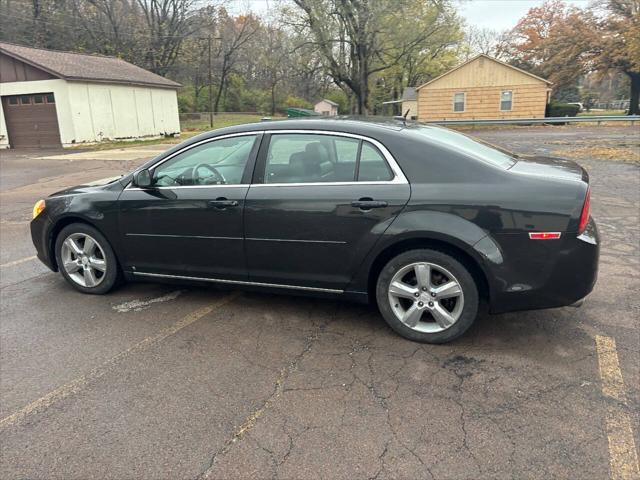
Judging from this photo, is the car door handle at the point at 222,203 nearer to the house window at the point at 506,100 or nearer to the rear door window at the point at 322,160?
the rear door window at the point at 322,160

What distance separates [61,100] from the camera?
23531 mm

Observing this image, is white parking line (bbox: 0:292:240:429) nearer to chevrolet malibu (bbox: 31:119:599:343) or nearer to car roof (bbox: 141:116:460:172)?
chevrolet malibu (bbox: 31:119:599:343)

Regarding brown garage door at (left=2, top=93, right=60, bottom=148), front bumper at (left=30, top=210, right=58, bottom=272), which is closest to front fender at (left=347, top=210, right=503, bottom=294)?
front bumper at (left=30, top=210, right=58, bottom=272)

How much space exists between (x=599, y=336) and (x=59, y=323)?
422 cm

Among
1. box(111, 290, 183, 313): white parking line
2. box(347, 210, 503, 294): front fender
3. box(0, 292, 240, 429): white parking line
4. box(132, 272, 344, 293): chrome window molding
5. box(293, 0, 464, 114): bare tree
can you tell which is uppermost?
box(293, 0, 464, 114): bare tree

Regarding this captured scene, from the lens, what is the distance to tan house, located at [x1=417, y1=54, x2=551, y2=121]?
3294cm

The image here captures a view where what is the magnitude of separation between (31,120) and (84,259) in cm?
2430

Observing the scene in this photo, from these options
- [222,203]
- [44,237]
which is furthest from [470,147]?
[44,237]

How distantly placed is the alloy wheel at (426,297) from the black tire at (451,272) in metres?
0.02

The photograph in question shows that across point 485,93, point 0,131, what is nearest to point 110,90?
point 0,131

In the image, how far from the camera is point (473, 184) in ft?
10.8

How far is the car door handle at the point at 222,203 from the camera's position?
386 centimetres

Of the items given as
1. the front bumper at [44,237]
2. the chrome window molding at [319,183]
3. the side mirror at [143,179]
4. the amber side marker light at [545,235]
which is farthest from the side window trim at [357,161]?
the front bumper at [44,237]

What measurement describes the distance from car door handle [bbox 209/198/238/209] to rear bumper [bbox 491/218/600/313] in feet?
6.73
